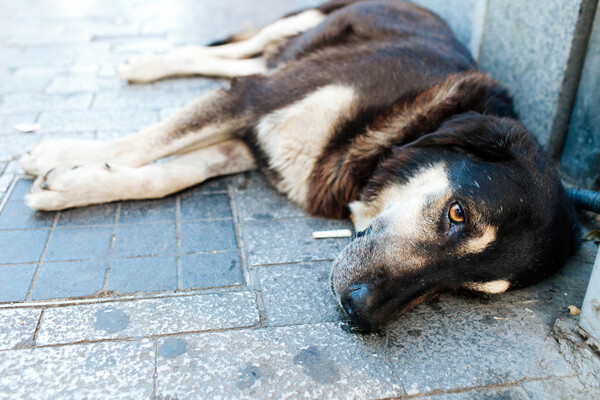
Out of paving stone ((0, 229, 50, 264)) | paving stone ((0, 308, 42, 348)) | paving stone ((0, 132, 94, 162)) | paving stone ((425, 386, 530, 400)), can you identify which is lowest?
paving stone ((425, 386, 530, 400))

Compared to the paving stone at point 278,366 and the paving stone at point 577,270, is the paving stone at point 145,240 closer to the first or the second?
the paving stone at point 278,366

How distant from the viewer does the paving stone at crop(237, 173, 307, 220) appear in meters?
3.07

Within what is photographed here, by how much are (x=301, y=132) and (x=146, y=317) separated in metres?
1.43

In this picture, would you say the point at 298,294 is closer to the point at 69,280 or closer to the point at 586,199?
the point at 69,280

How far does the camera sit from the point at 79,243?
8.64 ft

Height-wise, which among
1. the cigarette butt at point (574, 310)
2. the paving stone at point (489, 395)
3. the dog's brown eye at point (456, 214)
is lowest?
the cigarette butt at point (574, 310)

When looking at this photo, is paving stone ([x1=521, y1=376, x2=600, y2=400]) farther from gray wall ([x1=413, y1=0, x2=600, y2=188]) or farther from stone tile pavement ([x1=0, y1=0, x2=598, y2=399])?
gray wall ([x1=413, y1=0, x2=600, y2=188])

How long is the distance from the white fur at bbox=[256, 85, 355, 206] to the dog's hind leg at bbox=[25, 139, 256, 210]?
402mm

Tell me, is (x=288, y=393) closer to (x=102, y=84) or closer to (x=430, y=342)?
(x=430, y=342)

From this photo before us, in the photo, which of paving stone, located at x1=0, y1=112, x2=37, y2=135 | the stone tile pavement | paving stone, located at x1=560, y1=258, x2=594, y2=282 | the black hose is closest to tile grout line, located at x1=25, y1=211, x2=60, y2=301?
the stone tile pavement

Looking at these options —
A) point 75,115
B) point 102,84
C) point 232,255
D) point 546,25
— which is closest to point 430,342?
point 232,255

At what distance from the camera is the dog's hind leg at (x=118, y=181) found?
280cm

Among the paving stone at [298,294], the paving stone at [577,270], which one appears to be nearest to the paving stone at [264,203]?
the paving stone at [298,294]

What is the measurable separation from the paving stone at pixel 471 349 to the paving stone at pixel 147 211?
144cm
